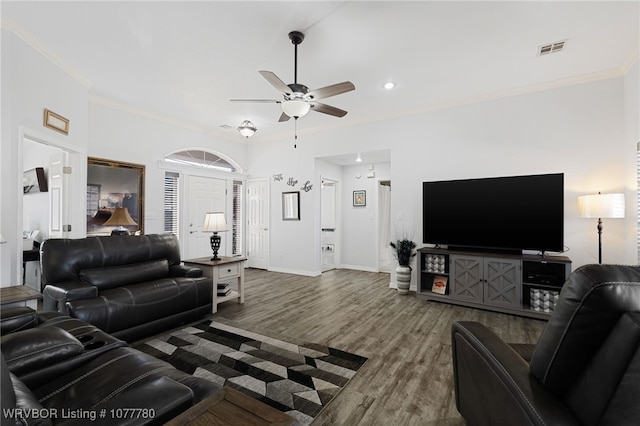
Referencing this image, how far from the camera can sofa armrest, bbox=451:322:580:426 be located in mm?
1007

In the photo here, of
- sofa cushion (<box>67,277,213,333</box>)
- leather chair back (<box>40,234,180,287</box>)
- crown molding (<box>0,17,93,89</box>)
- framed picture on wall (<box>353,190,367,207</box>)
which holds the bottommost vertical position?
sofa cushion (<box>67,277,213,333</box>)

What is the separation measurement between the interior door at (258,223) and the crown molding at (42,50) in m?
3.55

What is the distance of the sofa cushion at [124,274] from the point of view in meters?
2.92

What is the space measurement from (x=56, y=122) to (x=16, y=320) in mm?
2757

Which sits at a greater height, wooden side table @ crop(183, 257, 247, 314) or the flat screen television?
the flat screen television

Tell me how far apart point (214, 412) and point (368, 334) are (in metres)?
2.43

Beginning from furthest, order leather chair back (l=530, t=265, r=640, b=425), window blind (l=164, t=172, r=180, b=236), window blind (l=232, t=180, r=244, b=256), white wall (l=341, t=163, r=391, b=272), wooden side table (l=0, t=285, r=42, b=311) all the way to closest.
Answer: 1. window blind (l=232, t=180, r=244, b=256)
2. white wall (l=341, t=163, r=391, b=272)
3. window blind (l=164, t=172, r=180, b=236)
4. wooden side table (l=0, t=285, r=42, b=311)
5. leather chair back (l=530, t=265, r=640, b=425)

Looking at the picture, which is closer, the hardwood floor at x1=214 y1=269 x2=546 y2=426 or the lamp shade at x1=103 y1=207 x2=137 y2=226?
the hardwood floor at x1=214 y1=269 x2=546 y2=426

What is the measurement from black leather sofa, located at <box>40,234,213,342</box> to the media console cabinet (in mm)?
3224

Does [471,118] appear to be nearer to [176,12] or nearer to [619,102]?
[619,102]

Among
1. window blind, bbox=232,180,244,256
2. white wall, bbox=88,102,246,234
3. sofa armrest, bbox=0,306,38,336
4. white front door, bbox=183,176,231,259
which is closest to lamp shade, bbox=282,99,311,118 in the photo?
sofa armrest, bbox=0,306,38,336

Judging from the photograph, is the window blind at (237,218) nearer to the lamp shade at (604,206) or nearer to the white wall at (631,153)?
the lamp shade at (604,206)

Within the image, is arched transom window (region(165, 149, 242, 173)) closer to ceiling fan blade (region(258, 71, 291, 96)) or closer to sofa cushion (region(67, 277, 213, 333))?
sofa cushion (region(67, 277, 213, 333))

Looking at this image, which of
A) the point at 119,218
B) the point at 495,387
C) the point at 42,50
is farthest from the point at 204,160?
the point at 495,387
